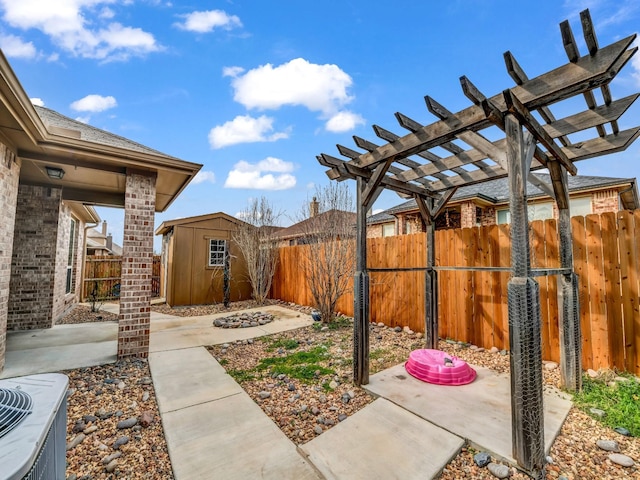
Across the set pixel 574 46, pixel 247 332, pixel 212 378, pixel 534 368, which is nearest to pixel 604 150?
pixel 574 46

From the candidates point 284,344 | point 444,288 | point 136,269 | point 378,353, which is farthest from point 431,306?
point 136,269

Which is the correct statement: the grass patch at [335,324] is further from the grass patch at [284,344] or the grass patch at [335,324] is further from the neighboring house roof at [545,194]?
the neighboring house roof at [545,194]

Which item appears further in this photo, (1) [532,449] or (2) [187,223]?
(2) [187,223]

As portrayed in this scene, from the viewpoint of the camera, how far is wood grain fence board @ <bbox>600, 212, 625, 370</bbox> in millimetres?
3080

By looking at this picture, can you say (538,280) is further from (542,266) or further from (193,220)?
(193,220)

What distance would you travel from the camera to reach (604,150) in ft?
9.43

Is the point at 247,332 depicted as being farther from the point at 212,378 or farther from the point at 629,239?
the point at 629,239

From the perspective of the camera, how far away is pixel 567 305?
9.80 ft

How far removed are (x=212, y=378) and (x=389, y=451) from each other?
2188 mm

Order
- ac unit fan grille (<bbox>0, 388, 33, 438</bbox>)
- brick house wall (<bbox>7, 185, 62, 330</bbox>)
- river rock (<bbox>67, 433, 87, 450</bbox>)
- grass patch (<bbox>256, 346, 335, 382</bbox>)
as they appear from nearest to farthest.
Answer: ac unit fan grille (<bbox>0, 388, 33, 438</bbox>) < river rock (<bbox>67, 433, 87, 450</bbox>) < grass patch (<bbox>256, 346, 335, 382</bbox>) < brick house wall (<bbox>7, 185, 62, 330</bbox>)

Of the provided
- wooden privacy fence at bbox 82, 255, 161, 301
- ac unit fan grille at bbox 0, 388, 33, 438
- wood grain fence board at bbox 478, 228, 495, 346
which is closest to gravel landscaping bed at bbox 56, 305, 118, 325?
wooden privacy fence at bbox 82, 255, 161, 301

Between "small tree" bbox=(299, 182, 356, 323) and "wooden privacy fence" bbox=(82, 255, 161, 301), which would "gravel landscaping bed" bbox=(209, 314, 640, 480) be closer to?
"small tree" bbox=(299, 182, 356, 323)

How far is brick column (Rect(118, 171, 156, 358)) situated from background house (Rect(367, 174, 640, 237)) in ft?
24.7

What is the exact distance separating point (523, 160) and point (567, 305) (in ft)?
6.46
